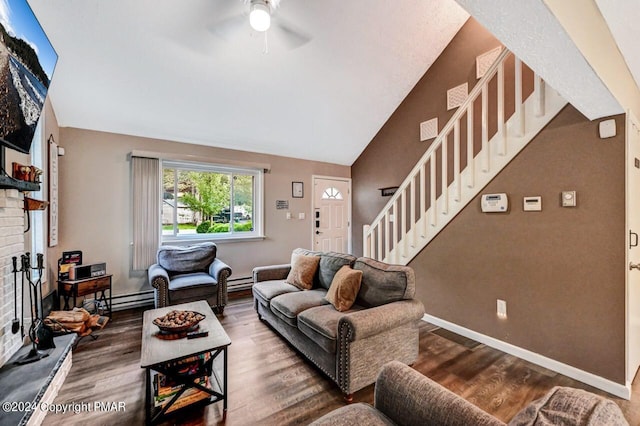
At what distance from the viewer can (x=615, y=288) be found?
75.3 inches

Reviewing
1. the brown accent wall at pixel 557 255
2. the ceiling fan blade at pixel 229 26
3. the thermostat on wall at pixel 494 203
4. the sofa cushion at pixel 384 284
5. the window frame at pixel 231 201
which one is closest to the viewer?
the brown accent wall at pixel 557 255

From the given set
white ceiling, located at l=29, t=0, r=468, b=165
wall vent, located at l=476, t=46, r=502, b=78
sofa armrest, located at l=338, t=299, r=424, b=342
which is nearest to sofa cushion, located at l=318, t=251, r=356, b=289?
→ sofa armrest, located at l=338, t=299, r=424, b=342

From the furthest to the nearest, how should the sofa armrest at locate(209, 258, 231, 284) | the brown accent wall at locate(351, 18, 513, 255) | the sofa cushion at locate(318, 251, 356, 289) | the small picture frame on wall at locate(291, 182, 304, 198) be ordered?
the small picture frame on wall at locate(291, 182, 304, 198) → the brown accent wall at locate(351, 18, 513, 255) → the sofa armrest at locate(209, 258, 231, 284) → the sofa cushion at locate(318, 251, 356, 289)

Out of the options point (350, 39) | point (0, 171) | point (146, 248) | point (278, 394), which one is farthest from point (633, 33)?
point (146, 248)

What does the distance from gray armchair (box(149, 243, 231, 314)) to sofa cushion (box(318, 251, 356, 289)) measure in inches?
49.9

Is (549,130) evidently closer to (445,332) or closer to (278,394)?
(445,332)

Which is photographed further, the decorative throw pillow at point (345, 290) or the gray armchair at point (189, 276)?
the gray armchair at point (189, 276)

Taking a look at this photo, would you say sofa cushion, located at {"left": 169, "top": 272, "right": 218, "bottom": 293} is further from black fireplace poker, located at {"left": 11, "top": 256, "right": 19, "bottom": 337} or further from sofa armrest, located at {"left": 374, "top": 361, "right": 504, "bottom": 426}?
sofa armrest, located at {"left": 374, "top": 361, "right": 504, "bottom": 426}

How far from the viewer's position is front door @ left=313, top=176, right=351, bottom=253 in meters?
5.24

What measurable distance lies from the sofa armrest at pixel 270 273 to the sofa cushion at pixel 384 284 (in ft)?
3.94

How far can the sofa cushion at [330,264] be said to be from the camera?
2.74 m

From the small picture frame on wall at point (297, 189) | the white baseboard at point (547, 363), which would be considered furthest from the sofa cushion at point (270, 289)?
the small picture frame on wall at point (297, 189)

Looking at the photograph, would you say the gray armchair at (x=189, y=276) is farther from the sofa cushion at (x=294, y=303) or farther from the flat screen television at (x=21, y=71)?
the flat screen television at (x=21, y=71)

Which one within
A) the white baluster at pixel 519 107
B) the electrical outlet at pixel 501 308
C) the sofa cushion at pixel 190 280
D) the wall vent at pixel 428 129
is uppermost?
the wall vent at pixel 428 129
